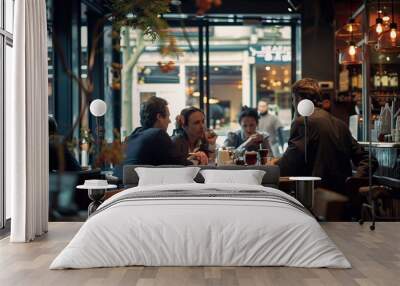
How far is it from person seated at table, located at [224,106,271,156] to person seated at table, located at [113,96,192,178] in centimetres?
68

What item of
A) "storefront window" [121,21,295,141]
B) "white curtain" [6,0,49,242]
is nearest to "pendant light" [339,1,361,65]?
"storefront window" [121,21,295,141]

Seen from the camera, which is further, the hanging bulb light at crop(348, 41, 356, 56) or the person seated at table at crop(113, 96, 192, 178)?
the hanging bulb light at crop(348, 41, 356, 56)

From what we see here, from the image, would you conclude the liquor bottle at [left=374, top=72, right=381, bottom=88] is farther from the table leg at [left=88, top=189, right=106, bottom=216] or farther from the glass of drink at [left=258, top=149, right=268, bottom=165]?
the table leg at [left=88, top=189, right=106, bottom=216]

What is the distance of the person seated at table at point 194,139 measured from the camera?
22.3 feet

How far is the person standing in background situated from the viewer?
810 cm

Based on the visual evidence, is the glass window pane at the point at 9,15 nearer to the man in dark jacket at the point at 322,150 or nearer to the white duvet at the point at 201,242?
the white duvet at the point at 201,242

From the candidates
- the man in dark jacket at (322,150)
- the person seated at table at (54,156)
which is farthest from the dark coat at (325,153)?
the person seated at table at (54,156)

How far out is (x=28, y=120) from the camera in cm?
563

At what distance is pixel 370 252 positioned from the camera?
5.01m

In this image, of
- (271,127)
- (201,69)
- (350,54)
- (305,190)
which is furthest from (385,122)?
(201,69)

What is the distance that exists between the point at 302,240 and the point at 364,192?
2.79 metres

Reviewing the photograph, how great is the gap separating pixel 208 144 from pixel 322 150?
1191 mm

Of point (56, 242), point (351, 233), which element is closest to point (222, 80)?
point (351, 233)

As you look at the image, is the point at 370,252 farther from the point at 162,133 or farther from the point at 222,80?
the point at 222,80
